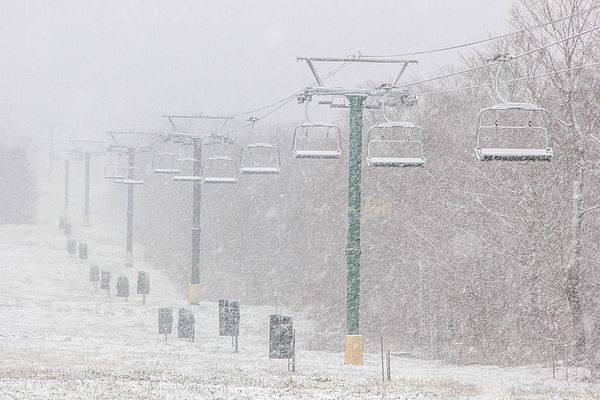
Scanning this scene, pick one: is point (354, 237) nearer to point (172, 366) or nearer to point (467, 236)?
point (172, 366)

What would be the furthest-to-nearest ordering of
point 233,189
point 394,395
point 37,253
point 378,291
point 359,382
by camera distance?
point 233,189, point 37,253, point 378,291, point 359,382, point 394,395

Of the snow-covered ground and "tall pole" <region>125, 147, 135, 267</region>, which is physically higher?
"tall pole" <region>125, 147, 135, 267</region>

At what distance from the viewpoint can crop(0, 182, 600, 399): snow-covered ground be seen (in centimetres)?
1397

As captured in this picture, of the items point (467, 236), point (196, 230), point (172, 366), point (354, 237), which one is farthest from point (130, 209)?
point (172, 366)

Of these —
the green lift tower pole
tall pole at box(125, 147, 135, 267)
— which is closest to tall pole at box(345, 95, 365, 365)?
the green lift tower pole

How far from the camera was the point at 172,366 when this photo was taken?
61.3 ft

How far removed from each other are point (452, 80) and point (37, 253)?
28382 mm

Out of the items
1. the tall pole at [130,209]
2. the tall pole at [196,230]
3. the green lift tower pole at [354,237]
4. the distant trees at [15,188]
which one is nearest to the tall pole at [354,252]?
the green lift tower pole at [354,237]

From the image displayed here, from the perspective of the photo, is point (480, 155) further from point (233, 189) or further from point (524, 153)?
point (233, 189)

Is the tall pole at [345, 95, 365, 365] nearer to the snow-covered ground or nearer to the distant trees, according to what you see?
the snow-covered ground

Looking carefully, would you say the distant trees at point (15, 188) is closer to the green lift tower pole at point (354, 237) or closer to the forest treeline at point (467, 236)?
the forest treeline at point (467, 236)

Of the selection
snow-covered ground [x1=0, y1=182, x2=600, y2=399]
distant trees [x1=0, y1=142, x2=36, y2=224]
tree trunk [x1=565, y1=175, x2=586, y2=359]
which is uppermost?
distant trees [x1=0, y1=142, x2=36, y2=224]

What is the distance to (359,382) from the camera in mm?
16172

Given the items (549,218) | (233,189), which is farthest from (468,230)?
(233,189)
